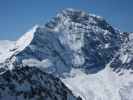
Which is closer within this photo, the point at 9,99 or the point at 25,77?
the point at 9,99

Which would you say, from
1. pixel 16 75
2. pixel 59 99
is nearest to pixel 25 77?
pixel 16 75

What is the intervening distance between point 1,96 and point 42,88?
2359 cm

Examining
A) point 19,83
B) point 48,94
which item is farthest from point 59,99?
point 19,83

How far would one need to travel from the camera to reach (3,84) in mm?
185875

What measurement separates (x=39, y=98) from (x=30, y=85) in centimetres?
863

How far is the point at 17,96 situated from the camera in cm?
18162

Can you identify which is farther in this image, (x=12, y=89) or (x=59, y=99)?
(x=59, y=99)

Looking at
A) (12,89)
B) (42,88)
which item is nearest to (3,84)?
(12,89)

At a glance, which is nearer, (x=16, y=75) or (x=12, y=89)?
(x=12, y=89)

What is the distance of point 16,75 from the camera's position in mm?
198000

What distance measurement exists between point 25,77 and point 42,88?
9178 millimetres

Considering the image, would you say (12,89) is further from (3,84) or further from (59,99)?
(59,99)

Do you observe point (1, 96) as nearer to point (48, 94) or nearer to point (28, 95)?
point (28, 95)

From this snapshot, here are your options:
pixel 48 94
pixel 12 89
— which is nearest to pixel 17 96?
pixel 12 89
